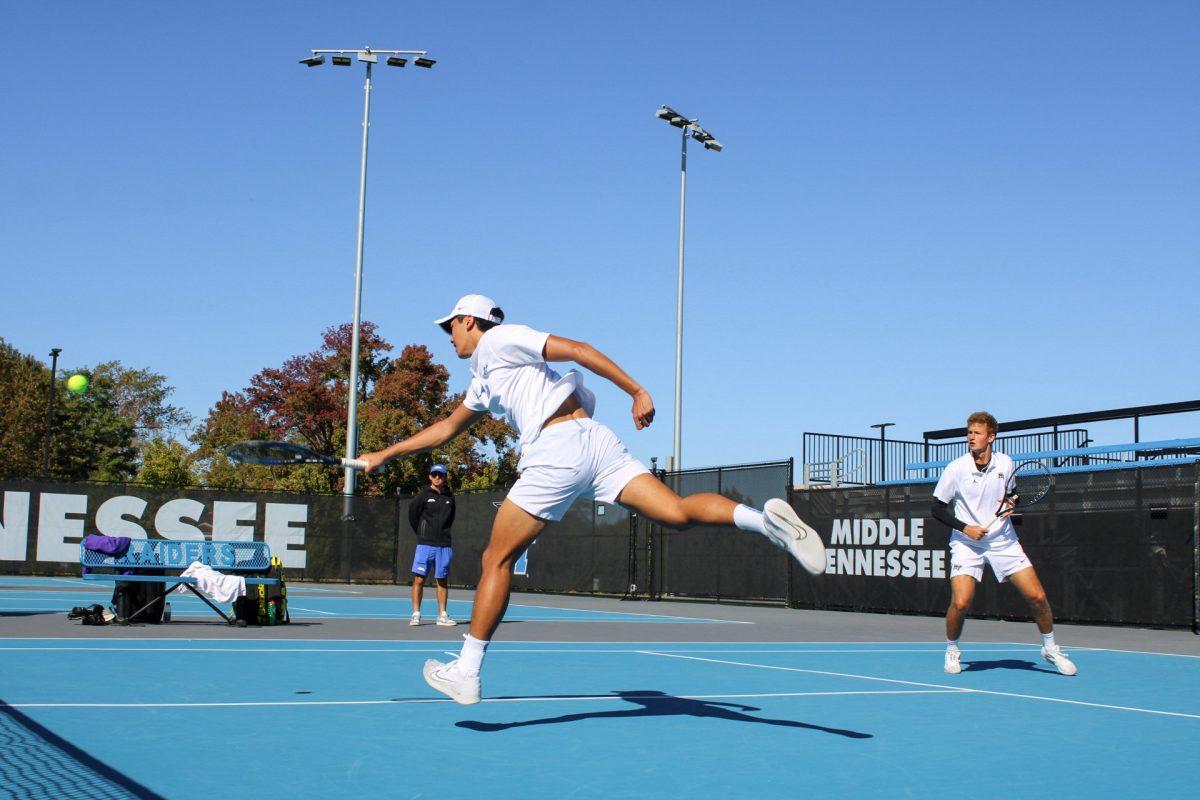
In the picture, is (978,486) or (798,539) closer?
(798,539)

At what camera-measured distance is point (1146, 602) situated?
1619 cm

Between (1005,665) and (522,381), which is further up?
(522,381)

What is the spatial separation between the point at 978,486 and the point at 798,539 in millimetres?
3999

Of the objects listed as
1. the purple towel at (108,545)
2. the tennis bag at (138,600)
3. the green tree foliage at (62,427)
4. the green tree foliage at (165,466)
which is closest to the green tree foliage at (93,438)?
the green tree foliage at (62,427)

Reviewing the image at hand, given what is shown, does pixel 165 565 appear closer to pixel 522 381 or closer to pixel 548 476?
pixel 522 381

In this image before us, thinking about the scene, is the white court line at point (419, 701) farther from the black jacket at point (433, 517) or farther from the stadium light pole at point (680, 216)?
the stadium light pole at point (680, 216)

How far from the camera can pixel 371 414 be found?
4056cm

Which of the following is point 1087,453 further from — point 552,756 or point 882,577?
point 552,756

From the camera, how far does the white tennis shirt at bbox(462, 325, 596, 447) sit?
5.76 metres

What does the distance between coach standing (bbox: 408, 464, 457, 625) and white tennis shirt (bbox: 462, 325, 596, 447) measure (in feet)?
26.2

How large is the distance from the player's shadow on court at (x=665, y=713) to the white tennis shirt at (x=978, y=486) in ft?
9.57

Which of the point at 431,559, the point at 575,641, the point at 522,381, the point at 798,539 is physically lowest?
the point at 575,641

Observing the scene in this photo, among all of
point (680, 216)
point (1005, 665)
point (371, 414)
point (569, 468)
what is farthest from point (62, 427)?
point (569, 468)

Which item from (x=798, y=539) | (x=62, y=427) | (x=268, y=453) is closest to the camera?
(x=798, y=539)
